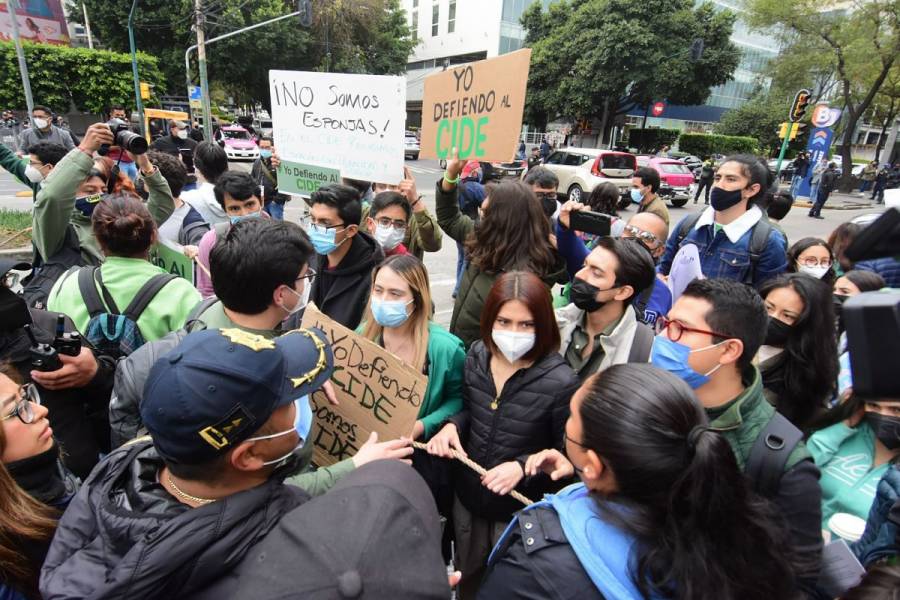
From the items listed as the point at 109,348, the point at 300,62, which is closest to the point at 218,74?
the point at 300,62

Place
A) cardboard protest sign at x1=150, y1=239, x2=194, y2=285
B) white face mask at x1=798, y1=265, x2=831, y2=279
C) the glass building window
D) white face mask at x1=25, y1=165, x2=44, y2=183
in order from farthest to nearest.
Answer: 1. the glass building window
2. white face mask at x1=25, y1=165, x2=44, y2=183
3. white face mask at x1=798, y1=265, x2=831, y2=279
4. cardboard protest sign at x1=150, y1=239, x2=194, y2=285

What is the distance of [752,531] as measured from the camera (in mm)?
1125

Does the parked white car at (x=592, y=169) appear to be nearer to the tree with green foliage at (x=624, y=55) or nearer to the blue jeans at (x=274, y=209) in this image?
the blue jeans at (x=274, y=209)

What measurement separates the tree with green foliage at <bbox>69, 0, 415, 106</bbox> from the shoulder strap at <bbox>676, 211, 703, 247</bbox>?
2642cm

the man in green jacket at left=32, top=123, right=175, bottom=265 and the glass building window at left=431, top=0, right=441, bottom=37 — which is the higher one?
the glass building window at left=431, top=0, right=441, bottom=37

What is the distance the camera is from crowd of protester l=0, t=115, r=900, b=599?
3.30 feet

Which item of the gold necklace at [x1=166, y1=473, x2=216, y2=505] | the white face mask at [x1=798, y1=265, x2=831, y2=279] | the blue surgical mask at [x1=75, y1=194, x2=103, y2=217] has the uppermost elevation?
the blue surgical mask at [x1=75, y1=194, x2=103, y2=217]

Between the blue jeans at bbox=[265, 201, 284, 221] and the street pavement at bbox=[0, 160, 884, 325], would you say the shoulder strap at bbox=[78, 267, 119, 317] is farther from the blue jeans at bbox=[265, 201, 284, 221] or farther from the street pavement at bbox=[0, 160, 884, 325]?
the blue jeans at bbox=[265, 201, 284, 221]

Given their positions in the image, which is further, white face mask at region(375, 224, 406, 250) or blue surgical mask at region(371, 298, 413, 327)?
white face mask at region(375, 224, 406, 250)

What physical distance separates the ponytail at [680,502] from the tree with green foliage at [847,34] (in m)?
27.0

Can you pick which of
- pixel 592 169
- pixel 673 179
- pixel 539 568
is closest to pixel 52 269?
pixel 539 568

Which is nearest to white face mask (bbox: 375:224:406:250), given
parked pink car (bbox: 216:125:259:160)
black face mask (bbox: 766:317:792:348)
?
black face mask (bbox: 766:317:792:348)

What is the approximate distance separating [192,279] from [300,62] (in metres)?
33.2

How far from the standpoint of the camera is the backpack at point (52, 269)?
2.88 metres
